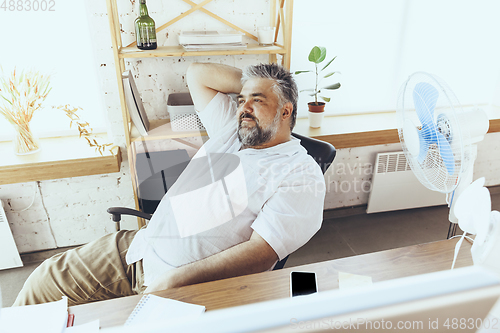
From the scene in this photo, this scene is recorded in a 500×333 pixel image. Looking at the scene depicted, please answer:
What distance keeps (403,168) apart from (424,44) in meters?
0.97

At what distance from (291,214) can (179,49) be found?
110cm

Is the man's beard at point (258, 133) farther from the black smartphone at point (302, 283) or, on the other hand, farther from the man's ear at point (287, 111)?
the black smartphone at point (302, 283)

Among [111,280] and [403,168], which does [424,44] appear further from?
[111,280]

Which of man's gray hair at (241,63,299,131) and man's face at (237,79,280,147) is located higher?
man's gray hair at (241,63,299,131)

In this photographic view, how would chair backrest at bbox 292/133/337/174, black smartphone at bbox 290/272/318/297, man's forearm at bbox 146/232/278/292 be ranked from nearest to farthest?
black smartphone at bbox 290/272/318/297 < man's forearm at bbox 146/232/278/292 < chair backrest at bbox 292/133/337/174

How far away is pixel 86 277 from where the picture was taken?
127 cm

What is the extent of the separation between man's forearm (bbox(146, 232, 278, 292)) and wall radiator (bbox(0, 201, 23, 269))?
4.33 feet

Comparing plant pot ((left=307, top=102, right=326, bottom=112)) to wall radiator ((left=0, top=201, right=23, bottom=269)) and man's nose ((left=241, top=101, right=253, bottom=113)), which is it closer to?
man's nose ((left=241, top=101, right=253, bottom=113))

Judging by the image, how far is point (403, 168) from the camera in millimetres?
2451

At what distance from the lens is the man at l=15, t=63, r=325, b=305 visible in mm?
1174

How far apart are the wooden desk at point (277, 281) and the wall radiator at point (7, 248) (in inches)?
Answer: 56.7

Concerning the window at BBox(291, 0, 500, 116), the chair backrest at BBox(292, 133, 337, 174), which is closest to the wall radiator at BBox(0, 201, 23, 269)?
the chair backrest at BBox(292, 133, 337, 174)

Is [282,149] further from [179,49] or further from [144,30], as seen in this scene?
[144,30]

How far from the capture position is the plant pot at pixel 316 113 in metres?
2.15
